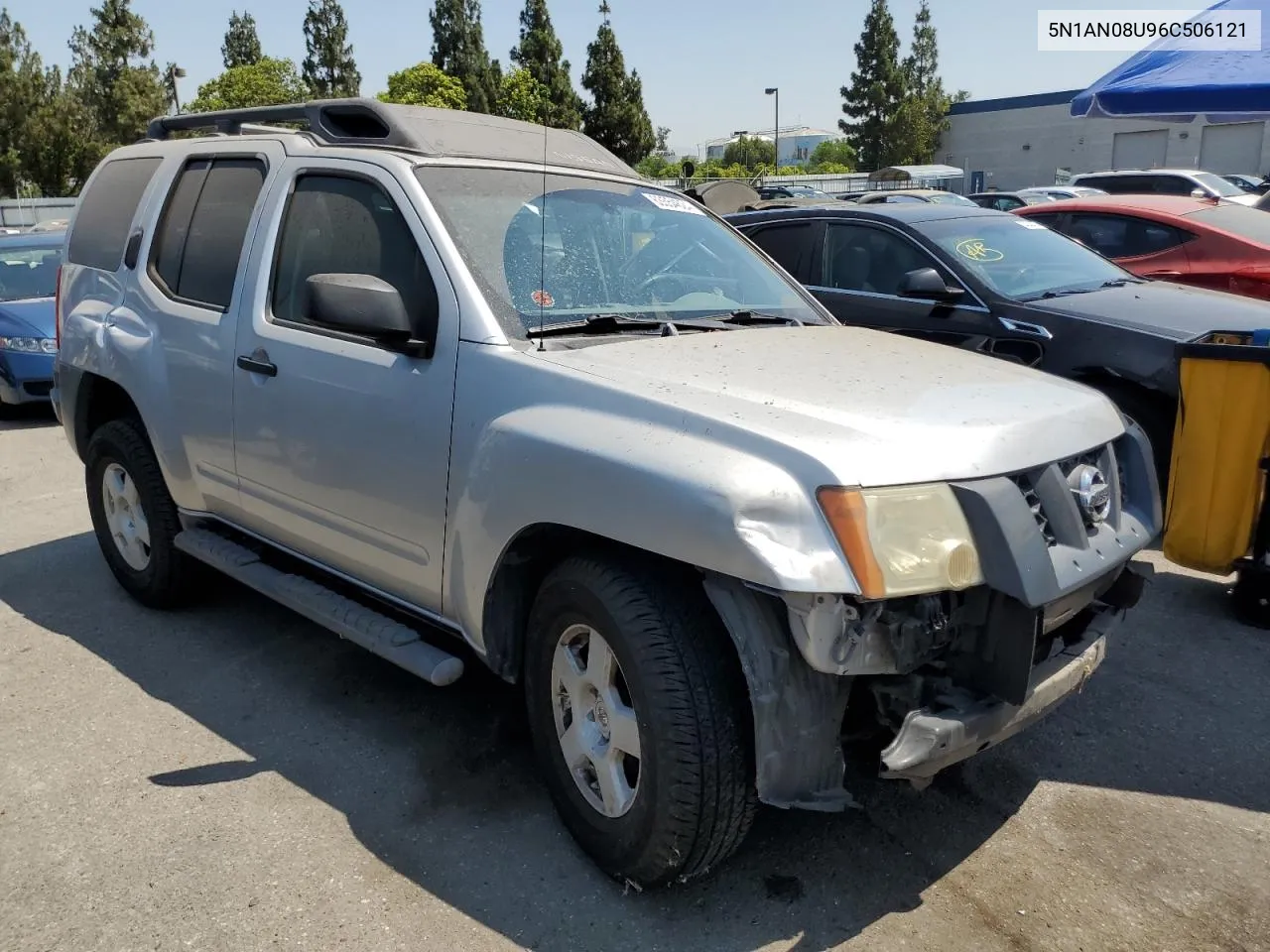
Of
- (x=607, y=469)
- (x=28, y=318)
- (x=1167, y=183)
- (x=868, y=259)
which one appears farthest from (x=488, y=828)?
(x=1167, y=183)

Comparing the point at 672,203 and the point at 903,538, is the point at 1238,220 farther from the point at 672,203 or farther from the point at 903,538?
the point at 903,538

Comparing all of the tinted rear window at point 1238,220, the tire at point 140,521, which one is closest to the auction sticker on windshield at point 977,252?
the tinted rear window at point 1238,220

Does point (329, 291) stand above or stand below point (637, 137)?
below

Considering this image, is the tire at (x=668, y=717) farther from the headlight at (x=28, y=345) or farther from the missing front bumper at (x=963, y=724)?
the headlight at (x=28, y=345)

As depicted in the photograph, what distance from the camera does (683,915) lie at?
2748 millimetres

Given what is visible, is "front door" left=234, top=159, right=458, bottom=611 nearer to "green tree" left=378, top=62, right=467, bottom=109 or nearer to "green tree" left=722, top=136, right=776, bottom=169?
"green tree" left=378, top=62, right=467, bottom=109

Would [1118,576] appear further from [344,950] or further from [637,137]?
[637,137]

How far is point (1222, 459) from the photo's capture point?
14.4 feet

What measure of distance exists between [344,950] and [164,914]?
542 millimetres

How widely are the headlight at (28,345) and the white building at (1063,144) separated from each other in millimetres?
45299

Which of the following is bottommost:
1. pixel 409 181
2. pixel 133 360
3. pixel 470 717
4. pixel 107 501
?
pixel 470 717

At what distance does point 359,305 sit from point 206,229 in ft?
5.40

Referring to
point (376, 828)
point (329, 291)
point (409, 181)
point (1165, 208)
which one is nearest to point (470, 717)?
point (376, 828)

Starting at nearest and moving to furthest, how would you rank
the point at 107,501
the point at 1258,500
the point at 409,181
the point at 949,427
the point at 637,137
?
the point at 949,427
the point at 409,181
the point at 1258,500
the point at 107,501
the point at 637,137
